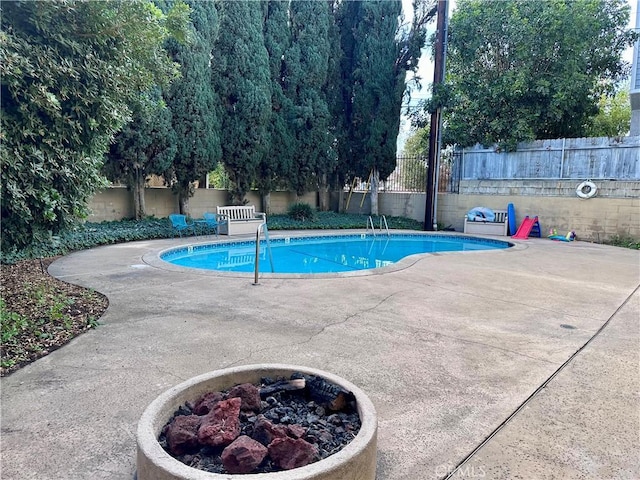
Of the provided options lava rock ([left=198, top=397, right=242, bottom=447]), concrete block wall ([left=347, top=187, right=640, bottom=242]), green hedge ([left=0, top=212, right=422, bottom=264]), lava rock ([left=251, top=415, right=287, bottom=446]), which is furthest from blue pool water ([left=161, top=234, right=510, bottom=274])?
lava rock ([left=251, top=415, right=287, bottom=446])

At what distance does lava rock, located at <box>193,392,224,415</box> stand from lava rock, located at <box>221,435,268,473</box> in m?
0.36

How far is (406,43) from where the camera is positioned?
14.8m

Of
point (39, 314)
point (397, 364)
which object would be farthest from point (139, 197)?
point (397, 364)

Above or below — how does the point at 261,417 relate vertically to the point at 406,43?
below

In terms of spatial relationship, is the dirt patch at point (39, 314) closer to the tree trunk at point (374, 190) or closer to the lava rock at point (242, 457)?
the lava rock at point (242, 457)

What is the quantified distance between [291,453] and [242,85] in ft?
41.3

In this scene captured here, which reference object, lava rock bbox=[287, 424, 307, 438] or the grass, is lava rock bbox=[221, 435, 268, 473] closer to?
lava rock bbox=[287, 424, 307, 438]

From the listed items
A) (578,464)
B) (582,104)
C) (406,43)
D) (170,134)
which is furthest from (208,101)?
(578,464)

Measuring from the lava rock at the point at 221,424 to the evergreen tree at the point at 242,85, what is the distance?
38.2ft

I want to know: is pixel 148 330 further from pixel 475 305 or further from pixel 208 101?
pixel 208 101

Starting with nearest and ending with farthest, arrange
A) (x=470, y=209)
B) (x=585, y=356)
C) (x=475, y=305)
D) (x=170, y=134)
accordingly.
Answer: (x=585, y=356) → (x=475, y=305) → (x=170, y=134) → (x=470, y=209)

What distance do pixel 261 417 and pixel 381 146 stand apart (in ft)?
45.5

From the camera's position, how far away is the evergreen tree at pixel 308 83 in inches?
545

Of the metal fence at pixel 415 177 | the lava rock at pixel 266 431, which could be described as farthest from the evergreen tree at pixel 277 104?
the lava rock at pixel 266 431
